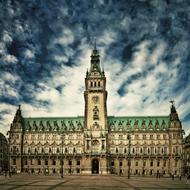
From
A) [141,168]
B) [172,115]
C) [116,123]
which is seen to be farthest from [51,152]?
[172,115]

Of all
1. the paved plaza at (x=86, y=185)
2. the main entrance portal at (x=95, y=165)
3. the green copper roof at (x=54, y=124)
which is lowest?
the main entrance portal at (x=95, y=165)

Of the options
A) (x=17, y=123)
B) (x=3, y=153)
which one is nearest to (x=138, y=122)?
(x=17, y=123)

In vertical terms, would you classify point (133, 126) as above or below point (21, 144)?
above

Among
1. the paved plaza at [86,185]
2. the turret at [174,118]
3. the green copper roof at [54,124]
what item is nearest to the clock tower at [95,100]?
the green copper roof at [54,124]

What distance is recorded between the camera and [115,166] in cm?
12162

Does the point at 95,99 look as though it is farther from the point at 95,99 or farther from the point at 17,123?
the point at 17,123

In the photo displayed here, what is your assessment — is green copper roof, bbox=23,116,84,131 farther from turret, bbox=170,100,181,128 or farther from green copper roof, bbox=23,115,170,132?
turret, bbox=170,100,181,128

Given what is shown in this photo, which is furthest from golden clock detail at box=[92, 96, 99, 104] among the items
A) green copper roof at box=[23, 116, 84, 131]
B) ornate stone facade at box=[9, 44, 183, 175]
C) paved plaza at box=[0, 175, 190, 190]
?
paved plaza at box=[0, 175, 190, 190]

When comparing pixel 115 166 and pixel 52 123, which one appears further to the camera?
pixel 52 123

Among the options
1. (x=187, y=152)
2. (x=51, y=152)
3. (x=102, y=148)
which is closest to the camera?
(x=102, y=148)

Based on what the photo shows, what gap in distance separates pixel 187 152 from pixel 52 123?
73.3 meters

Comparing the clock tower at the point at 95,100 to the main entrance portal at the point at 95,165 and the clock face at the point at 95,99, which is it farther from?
the main entrance portal at the point at 95,165

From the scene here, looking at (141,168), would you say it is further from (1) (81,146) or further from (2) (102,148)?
(1) (81,146)

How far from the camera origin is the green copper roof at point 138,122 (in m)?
128
